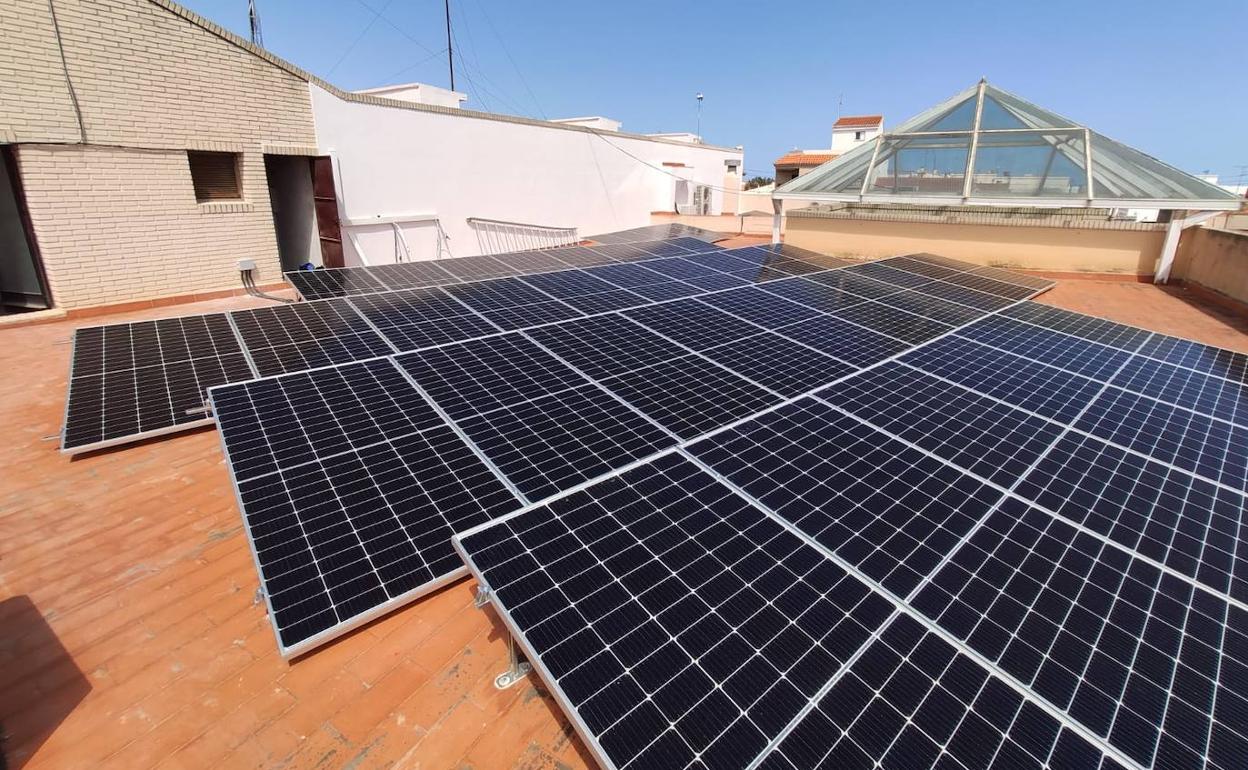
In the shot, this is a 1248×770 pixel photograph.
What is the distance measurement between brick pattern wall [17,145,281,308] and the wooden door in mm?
Result: 2164

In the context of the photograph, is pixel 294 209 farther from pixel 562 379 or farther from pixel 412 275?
pixel 562 379

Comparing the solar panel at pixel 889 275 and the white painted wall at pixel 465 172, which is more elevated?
the white painted wall at pixel 465 172

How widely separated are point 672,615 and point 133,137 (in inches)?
684

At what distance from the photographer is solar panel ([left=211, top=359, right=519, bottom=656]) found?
3.70 metres

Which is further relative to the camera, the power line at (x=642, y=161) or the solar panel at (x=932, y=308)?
the power line at (x=642, y=161)

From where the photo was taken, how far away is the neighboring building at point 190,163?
11.9 metres

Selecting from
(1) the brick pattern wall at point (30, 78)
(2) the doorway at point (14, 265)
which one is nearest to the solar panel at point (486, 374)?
(1) the brick pattern wall at point (30, 78)

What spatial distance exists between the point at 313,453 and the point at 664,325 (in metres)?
5.35

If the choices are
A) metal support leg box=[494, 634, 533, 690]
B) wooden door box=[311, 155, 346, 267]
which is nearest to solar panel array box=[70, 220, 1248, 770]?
metal support leg box=[494, 634, 533, 690]

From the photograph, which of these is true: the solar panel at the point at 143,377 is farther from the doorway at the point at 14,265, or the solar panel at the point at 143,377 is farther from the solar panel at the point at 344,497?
the doorway at the point at 14,265

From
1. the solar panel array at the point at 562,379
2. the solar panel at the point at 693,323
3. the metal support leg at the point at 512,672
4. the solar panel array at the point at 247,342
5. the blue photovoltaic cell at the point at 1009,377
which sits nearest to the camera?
the metal support leg at the point at 512,672

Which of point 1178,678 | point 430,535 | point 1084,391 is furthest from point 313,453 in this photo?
point 1084,391

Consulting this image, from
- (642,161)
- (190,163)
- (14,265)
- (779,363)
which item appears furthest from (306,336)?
(642,161)

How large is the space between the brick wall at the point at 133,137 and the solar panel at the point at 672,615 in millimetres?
15763
